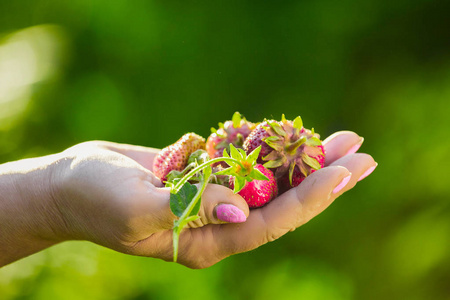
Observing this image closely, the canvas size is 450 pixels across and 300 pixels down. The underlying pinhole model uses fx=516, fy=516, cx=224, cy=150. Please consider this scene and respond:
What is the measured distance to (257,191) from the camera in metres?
1.08

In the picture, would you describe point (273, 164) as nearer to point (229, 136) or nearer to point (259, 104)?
point (229, 136)

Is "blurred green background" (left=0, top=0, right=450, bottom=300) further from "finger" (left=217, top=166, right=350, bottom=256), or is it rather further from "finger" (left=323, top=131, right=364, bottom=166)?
"finger" (left=217, top=166, right=350, bottom=256)

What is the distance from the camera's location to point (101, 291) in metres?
2.22

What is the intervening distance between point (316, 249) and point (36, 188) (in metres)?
1.35

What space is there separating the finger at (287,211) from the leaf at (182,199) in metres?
0.22

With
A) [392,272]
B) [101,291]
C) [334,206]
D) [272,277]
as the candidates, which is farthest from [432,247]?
[101,291]

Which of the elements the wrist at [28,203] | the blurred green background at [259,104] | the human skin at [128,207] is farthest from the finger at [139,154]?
the blurred green background at [259,104]

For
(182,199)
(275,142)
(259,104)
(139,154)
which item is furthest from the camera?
(259,104)

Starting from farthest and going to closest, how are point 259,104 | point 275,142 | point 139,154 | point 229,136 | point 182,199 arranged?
point 259,104
point 139,154
point 229,136
point 275,142
point 182,199

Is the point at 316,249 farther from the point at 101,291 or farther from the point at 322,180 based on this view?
the point at 322,180

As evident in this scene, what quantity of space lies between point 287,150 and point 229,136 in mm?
218

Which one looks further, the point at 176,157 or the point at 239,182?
the point at 176,157

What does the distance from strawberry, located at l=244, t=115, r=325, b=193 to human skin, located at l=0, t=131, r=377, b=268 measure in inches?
3.2

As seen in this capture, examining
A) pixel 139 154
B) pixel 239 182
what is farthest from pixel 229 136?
pixel 239 182
